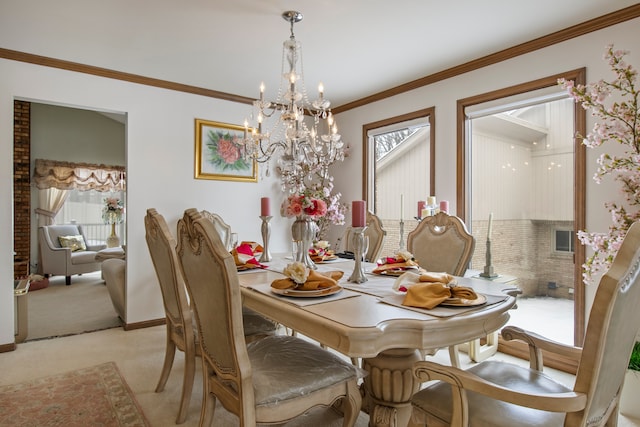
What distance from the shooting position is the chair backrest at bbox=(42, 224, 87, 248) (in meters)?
6.26

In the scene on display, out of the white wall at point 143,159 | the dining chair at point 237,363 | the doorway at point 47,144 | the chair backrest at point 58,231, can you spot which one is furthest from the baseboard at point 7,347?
the chair backrest at point 58,231

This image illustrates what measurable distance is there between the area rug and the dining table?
1127 millimetres

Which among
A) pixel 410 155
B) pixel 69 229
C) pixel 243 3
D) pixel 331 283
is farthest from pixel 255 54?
pixel 69 229

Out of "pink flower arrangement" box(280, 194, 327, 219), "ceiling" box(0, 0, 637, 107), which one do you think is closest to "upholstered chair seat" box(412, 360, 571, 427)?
"pink flower arrangement" box(280, 194, 327, 219)

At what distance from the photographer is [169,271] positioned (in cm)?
203

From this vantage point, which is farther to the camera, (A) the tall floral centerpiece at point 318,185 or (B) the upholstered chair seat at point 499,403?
(A) the tall floral centerpiece at point 318,185

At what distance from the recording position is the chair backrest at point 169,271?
194cm

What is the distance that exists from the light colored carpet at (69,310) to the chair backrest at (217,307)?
9.25ft

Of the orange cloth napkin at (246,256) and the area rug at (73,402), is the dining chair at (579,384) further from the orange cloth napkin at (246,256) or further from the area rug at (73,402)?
the area rug at (73,402)

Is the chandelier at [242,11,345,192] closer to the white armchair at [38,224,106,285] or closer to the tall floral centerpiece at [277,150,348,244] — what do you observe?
the tall floral centerpiece at [277,150,348,244]

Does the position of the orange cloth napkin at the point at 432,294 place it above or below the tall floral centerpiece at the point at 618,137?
below

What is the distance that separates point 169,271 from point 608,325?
190 cm

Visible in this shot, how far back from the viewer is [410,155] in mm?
4113

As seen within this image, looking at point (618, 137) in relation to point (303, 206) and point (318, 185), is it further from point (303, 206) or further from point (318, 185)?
point (318, 185)
